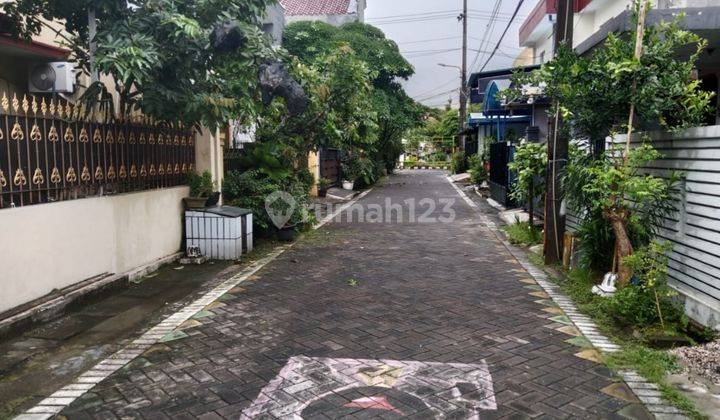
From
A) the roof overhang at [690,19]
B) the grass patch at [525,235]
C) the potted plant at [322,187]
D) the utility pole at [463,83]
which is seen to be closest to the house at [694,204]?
the roof overhang at [690,19]

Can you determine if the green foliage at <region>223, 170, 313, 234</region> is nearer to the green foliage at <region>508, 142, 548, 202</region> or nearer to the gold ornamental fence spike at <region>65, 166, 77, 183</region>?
the gold ornamental fence spike at <region>65, 166, 77, 183</region>

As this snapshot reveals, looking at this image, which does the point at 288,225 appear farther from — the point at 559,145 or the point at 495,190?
the point at 495,190

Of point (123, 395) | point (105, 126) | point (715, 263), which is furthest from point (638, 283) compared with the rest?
point (105, 126)

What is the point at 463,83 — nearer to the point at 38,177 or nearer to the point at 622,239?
the point at 622,239

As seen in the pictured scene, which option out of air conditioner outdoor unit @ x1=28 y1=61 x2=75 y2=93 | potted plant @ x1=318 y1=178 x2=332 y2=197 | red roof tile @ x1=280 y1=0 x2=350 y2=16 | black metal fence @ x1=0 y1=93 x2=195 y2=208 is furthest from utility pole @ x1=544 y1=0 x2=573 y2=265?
red roof tile @ x1=280 y1=0 x2=350 y2=16

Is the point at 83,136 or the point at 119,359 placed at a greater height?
the point at 83,136

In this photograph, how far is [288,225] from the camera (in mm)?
10547

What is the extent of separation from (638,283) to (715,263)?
3.22 feet

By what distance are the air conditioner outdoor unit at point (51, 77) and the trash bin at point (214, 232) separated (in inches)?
97.0

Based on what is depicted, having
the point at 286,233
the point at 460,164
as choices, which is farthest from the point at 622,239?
the point at 460,164

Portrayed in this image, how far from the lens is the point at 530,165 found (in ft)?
30.8

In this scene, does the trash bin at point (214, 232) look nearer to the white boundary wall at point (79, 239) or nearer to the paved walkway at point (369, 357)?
the white boundary wall at point (79, 239)

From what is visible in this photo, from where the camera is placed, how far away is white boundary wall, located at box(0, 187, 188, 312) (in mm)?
5148

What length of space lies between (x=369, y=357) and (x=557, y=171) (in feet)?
15.5
